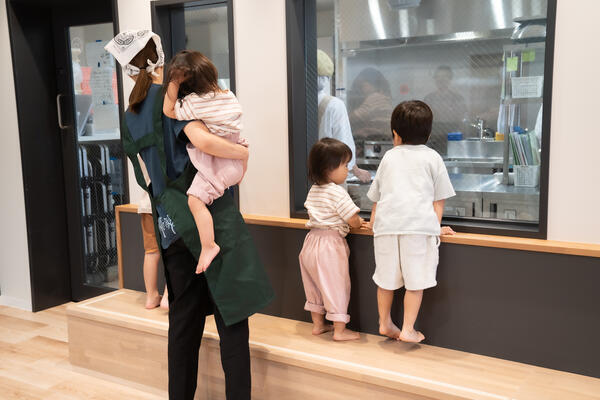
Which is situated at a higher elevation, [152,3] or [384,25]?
[152,3]

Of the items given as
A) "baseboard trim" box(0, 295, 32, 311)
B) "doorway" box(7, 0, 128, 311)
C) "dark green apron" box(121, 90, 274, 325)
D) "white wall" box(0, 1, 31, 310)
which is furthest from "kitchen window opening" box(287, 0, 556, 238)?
"baseboard trim" box(0, 295, 32, 311)

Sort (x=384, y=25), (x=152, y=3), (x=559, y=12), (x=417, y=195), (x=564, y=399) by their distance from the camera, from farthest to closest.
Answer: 1. (x=152, y=3)
2. (x=384, y=25)
3. (x=417, y=195)
4. (x=559, y=12)
5. (x=564, y=399)

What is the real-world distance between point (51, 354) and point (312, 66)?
2.03 m

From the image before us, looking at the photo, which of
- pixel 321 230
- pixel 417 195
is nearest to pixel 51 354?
pixel 321 230

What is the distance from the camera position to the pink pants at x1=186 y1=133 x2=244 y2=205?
191cm

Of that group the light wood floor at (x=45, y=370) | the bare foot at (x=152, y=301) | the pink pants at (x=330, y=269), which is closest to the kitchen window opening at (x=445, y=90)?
the pink pants at (x=330, y=269)

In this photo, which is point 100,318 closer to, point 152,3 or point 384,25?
point 152,3

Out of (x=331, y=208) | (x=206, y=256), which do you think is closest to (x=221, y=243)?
(x=206, y=256)

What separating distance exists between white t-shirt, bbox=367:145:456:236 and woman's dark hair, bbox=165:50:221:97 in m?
0.75

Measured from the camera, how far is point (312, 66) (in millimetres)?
2650

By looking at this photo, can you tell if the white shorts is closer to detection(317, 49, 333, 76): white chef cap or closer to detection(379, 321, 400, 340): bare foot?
detection(379, 321, 400, 340): bare foot

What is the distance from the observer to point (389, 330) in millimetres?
2260

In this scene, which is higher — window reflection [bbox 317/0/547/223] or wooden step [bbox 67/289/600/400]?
window reflection [bbox 317/0/547/223]

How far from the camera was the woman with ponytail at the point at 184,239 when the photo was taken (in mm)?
1946
